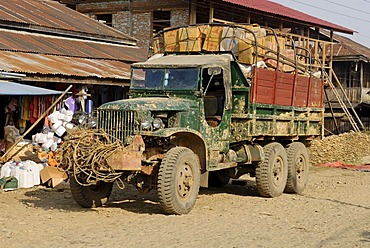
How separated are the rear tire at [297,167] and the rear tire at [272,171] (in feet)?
1.20

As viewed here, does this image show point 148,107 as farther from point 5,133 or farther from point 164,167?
point 5,133

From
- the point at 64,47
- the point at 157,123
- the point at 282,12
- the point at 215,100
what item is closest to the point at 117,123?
the point at 157,123

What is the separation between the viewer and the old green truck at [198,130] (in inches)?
361

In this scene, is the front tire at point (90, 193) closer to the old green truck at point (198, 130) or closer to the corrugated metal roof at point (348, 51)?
the old green truck at point (198, 130)

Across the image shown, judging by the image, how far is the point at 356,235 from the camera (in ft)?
27.7

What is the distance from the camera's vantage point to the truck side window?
11.0 meters

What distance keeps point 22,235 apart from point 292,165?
6349 millimetres

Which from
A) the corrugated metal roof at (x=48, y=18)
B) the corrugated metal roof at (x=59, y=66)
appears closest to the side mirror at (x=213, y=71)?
the corrugated metal roof at (x=59, y=66)

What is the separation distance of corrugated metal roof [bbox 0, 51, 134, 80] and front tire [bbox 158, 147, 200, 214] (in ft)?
16.9

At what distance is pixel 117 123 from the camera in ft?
31.0

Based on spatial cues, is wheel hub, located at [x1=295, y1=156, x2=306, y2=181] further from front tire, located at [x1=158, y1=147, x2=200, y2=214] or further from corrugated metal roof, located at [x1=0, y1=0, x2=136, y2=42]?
corrugated metal roof, located at [x1=0, y1=0, x2=136, y2=42]

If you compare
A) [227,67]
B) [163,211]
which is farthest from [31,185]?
[227,67]

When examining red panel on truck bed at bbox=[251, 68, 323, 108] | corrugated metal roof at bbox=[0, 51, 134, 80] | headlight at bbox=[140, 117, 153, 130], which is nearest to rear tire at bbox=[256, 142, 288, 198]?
red panel on truck bed at bbox=[251, 68, 323, 108]

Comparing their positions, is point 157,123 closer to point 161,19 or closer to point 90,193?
point 90,193
